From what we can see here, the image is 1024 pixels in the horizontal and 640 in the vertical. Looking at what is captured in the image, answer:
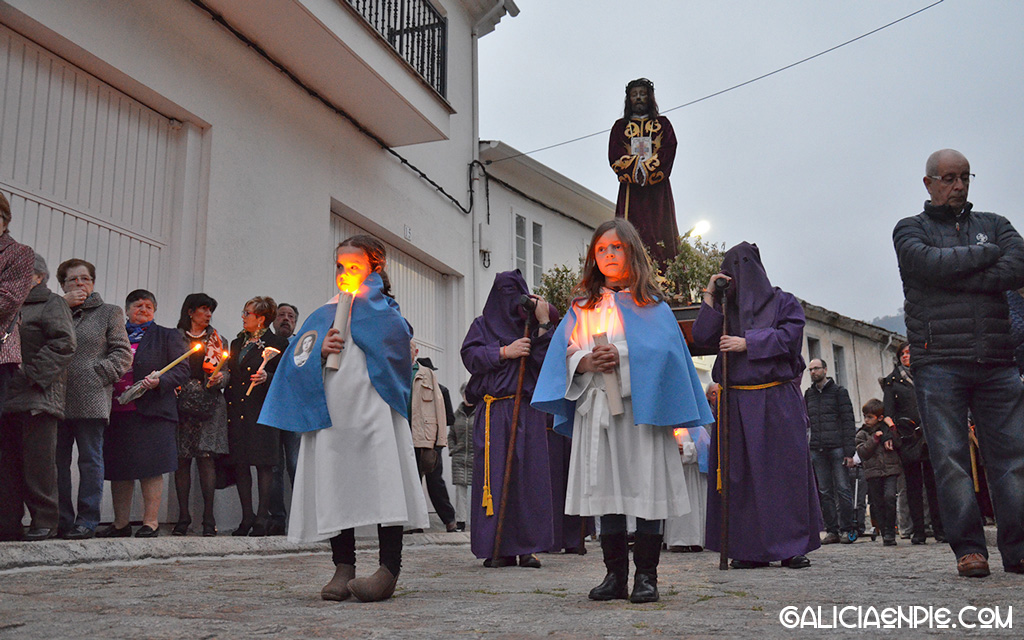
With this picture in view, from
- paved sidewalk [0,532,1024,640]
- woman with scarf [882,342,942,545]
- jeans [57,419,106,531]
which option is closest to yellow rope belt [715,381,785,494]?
paved sidewalk [0,532,1024,640]

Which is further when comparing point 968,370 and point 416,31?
point 416,31

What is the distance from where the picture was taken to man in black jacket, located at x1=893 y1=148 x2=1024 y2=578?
5.08 m

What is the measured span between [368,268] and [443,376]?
413 inches

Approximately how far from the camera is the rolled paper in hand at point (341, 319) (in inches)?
180

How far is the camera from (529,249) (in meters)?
18.5

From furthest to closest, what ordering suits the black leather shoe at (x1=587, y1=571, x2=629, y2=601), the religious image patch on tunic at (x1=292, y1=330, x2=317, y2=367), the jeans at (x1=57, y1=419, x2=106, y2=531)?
1. the jeans at (x1=57, y1=419, x2=106, y2=531)
2. the religious image patch on tunic at (x1=292, y1=330, x2=317, y2=367)
3. the black leather shoe at (x1=587, y1=571, x2=629, y2=601)

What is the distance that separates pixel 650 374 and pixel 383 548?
1464mm

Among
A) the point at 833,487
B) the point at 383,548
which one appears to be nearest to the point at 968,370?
the point at 383,548

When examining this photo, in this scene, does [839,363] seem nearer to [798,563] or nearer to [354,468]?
[798,563]

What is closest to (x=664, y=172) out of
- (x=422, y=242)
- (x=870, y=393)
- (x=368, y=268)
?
(x=422, y=242)

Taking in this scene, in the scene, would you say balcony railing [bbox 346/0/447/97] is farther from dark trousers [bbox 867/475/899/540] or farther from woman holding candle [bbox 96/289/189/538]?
dark trousers [bbox 867/475/899/540]

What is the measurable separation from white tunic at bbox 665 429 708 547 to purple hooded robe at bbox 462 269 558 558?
6.76ft

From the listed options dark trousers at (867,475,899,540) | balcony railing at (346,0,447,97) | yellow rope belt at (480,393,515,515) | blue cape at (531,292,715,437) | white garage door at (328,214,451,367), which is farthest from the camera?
white garage door at (328,214,451,367)

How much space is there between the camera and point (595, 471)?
435cm
